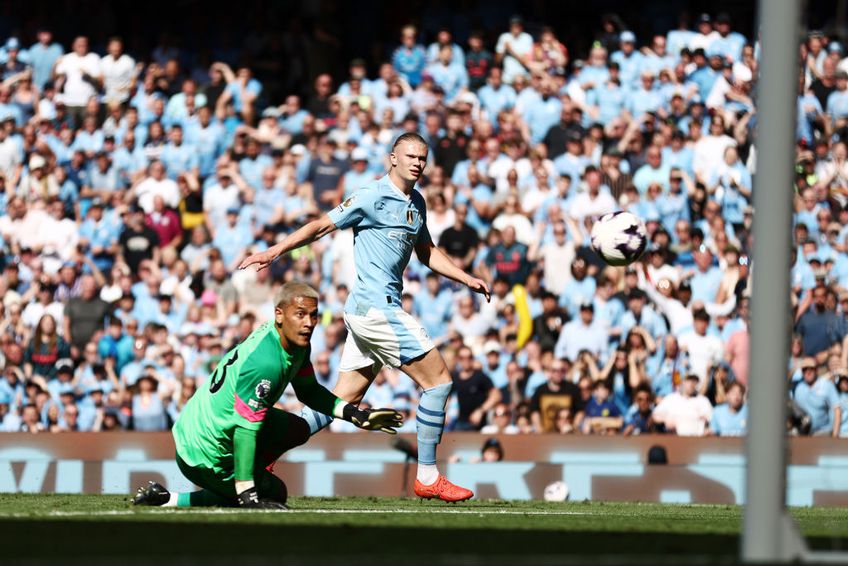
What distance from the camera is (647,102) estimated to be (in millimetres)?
18656

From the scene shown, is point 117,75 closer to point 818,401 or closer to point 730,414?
point 730,414

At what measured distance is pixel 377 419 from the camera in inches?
343

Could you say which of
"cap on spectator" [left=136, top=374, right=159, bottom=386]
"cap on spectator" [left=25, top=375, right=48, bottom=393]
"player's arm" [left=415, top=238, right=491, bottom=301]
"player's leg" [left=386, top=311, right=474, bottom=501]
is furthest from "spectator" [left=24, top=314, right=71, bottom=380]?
"player's leg" [left=386, top=311, right=474, bottom=501]

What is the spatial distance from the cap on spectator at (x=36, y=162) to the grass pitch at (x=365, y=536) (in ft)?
36.1

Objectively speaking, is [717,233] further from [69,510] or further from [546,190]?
[69,510]

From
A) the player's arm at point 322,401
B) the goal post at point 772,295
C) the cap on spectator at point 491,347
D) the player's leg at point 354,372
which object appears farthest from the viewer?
the cap on spectator at point 491,347

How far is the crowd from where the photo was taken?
15672mm

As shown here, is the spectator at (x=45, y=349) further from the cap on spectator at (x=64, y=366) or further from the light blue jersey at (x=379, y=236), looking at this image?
the light blue jersey at (x=379, y=236)

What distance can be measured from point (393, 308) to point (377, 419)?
4.55ft

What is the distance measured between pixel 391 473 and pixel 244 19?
1093 cm

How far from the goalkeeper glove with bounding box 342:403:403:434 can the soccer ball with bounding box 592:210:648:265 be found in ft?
12.9

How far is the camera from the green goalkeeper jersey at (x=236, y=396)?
28.4ft

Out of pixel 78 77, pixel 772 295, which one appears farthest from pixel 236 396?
pixel 78 77

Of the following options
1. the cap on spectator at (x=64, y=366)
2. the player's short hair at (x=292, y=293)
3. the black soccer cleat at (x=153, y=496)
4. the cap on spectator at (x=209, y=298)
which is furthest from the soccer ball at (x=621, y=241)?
the cap on spectator at (x=64, y=366)
